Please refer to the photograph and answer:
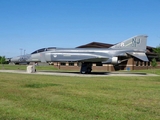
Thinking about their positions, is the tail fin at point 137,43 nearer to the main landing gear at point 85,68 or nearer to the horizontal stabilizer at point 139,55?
the horizontal stabilizer at point 139,55

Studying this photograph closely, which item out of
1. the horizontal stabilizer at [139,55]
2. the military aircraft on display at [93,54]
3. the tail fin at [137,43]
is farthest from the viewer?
the tail fin at [137,43]

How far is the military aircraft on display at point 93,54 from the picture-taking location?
1159 inches

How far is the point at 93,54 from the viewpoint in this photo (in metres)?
30.0

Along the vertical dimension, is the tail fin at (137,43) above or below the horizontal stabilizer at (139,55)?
above

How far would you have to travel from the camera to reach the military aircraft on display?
29438 millimetres

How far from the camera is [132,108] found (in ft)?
23.8

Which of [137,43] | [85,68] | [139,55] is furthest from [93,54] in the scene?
[137,43]

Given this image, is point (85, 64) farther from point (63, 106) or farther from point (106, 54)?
point (63, 106)

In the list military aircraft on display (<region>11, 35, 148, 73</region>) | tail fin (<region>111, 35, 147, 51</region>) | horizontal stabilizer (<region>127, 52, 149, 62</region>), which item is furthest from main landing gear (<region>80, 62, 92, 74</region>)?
horizontal stabilizer (<region>127, 52, 149, 62</region>)

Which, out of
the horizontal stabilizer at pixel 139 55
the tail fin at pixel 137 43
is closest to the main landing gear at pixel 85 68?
the tail fin at pixel 137 43

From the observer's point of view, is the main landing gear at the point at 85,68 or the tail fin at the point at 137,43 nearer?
the main landing gear at the point at 85,68

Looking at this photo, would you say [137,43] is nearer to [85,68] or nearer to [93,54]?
[93,54]

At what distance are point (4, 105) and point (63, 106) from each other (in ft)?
6.43

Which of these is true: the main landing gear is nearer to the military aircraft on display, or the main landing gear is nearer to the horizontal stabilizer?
the military aircraft on display
